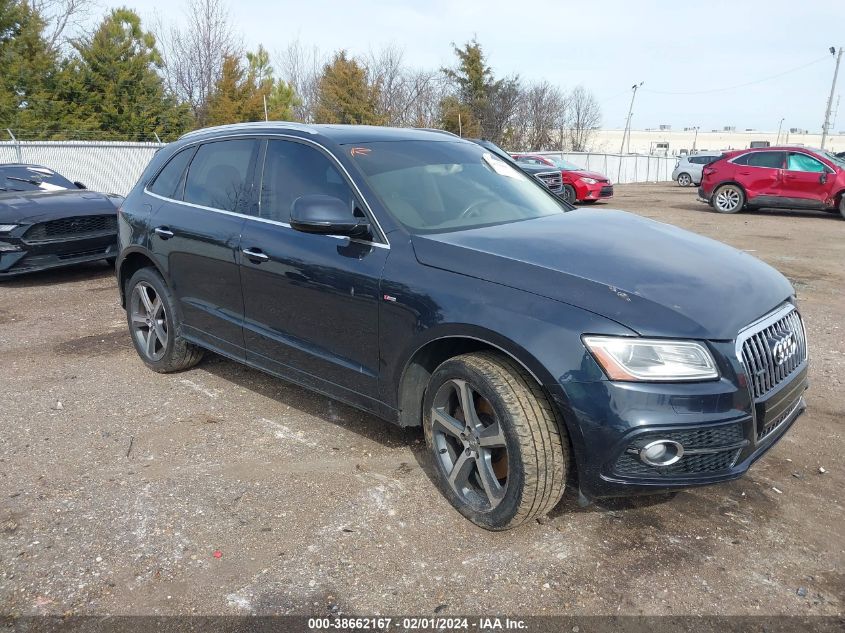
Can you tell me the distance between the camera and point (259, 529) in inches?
120

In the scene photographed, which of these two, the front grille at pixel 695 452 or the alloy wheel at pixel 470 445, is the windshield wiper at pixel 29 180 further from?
the front grille at pixel 695 452

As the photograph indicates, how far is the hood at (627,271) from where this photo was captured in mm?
2609

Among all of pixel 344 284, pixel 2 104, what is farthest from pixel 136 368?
pixel 2 104

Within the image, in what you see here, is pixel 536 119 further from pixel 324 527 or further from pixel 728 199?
pixel 324 527

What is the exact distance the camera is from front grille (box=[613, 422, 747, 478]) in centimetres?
253

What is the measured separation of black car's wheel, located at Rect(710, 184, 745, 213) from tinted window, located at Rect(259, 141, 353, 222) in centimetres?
1551

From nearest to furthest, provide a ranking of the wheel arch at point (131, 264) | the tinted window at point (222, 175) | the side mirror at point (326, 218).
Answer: the side mirror at point (326, 218) < the tinted window at point (222, 175) < the wheel arch at point (131, 264)

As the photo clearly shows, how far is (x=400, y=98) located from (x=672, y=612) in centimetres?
4286

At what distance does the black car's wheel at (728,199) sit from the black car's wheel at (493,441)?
15.9 meters

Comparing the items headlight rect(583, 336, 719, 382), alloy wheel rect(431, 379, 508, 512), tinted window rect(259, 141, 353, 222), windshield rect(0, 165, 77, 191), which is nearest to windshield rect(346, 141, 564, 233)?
tinted window rect(259, 141, 353, 222)

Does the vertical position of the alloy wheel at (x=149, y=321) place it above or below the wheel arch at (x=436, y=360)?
below

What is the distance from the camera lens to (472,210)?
3.66 metres

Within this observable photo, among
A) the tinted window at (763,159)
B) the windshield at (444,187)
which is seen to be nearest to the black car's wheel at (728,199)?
the tinted window at (763,159)

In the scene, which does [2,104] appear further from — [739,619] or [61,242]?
[739,619]
